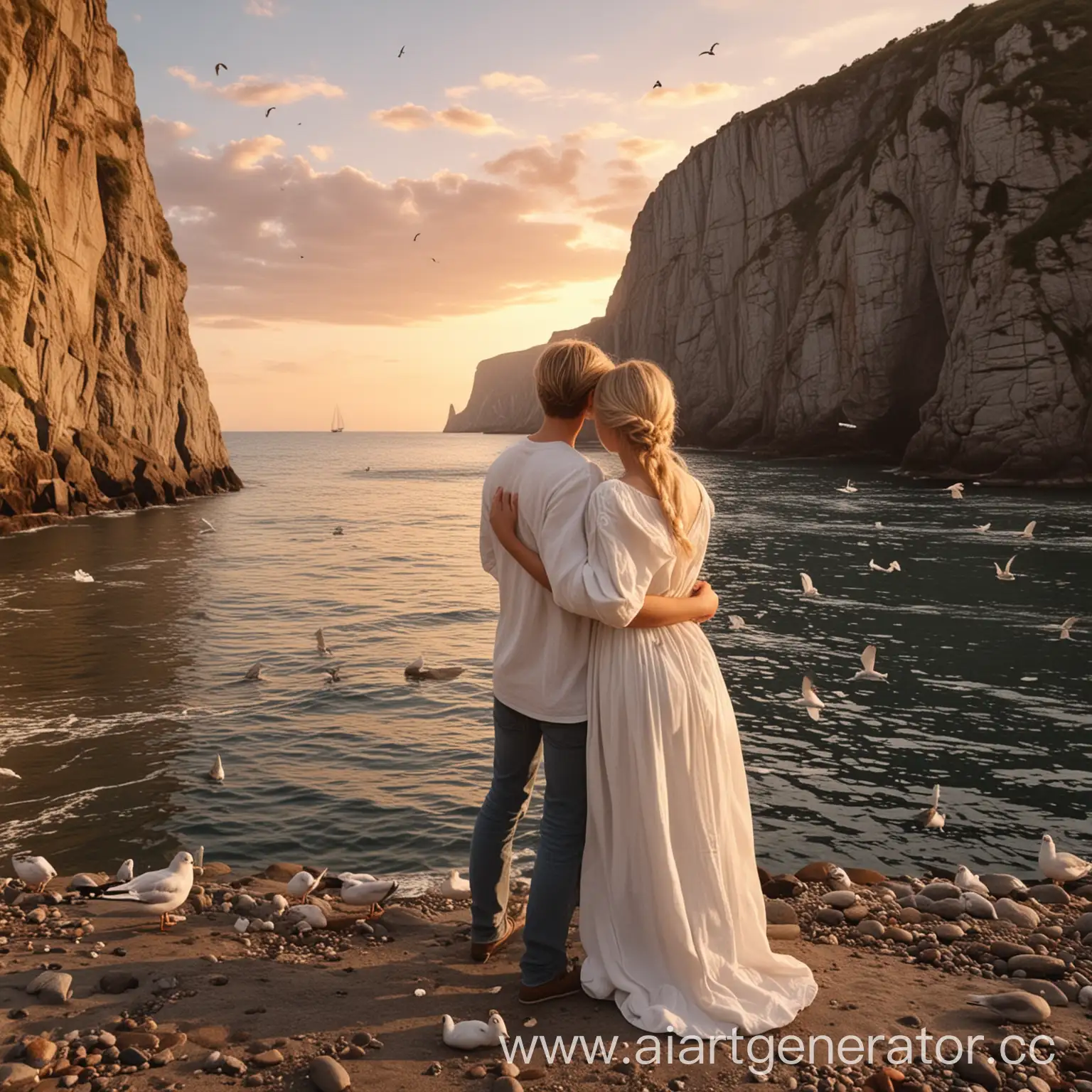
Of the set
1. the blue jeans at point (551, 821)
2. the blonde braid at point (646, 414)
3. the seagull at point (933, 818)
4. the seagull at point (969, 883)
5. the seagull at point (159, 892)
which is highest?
the blonde braid at point (646, 414)

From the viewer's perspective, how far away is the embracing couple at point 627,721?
4.25 m

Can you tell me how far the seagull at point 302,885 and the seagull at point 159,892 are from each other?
0.88m

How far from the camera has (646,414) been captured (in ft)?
13.8

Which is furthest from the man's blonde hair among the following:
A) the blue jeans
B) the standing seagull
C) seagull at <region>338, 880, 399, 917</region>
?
the standing seagull

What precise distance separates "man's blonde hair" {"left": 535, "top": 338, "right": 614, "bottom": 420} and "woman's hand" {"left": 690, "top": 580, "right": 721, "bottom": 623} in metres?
1.06

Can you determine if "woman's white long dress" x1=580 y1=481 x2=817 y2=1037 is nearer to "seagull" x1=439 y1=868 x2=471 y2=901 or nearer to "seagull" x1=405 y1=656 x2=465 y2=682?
"seagull" x1=439 y1=868 x2=471 y2=901

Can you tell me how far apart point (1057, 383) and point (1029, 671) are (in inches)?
1729

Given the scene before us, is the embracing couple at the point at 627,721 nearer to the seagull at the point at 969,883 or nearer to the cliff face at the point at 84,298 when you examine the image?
the seagull at the point at 969,883

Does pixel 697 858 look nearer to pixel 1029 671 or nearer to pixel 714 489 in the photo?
pixel 1029 671

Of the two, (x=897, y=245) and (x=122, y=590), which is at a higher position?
(x=897, y=245)

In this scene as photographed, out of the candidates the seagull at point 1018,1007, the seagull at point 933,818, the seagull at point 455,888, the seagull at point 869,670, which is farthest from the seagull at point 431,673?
the seagull at point 1018,1007

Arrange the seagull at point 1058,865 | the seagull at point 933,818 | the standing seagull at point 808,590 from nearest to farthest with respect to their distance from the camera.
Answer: the seagull at point 1058,865 → the seagull at point 933,818 → the standing seagull at point 808,590

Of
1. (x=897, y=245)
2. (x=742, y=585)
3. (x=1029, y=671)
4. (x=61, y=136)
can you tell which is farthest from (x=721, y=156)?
(x=1029, y=671)

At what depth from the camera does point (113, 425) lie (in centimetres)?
5078
